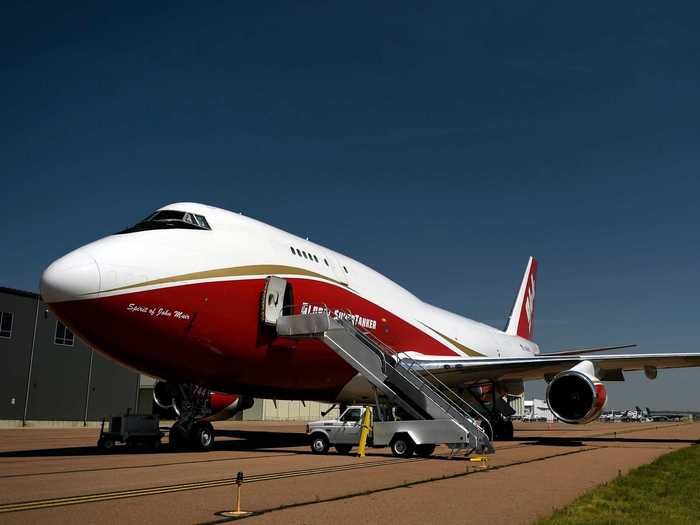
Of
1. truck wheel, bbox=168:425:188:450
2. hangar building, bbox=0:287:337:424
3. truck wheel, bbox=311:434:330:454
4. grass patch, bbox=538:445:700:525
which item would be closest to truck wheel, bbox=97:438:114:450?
truck wheel, bbox=168:425:188:450

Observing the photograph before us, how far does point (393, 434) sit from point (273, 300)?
426cm

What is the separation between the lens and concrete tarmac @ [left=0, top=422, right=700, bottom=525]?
24.3 ft

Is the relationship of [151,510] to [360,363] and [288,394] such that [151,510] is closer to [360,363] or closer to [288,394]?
[360,363]

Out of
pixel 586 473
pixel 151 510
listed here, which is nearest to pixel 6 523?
pixel 151 510

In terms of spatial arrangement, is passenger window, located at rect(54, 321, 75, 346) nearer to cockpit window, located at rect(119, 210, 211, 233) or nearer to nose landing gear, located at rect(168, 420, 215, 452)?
nose landing gear, located at rect(168, 420, 215, 452)

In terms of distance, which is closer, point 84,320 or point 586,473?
point 586,473

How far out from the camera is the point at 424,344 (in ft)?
77.6

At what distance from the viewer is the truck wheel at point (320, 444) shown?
659 inches

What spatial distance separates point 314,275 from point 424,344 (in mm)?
6749

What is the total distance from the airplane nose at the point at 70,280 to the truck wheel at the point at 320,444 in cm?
661

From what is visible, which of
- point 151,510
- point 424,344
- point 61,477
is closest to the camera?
point 151,510

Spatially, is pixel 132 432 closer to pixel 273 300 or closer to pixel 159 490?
pixel 273 300

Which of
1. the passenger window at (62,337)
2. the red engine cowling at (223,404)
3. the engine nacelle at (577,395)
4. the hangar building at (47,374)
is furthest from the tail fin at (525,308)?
the passenger window at (62,337)

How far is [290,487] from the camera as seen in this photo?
9.72 meters
